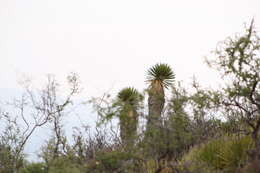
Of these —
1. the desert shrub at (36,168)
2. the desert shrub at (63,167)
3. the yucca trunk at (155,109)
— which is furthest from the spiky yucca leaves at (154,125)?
the desert shrub at (36,168)

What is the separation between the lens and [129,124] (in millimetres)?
8953

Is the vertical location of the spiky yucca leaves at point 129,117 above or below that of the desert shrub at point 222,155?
above

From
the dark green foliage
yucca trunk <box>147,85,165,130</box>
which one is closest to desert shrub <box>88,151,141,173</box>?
yucca trunk <box>147,85,165,130</box>

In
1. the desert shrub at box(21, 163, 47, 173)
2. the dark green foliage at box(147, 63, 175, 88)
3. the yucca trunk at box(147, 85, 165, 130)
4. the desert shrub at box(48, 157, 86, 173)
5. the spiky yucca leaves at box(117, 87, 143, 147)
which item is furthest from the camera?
the dark green foliage at box(147, 63, 175, 88)

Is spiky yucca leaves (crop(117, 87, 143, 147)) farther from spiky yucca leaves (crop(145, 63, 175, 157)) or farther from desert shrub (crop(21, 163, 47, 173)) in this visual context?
desert shrub (crop(21, 163, 47, 173))

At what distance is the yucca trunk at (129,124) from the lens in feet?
29.1

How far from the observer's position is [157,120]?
9.14 metres

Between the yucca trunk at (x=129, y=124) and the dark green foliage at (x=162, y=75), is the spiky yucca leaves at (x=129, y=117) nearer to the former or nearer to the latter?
the yucca trunk at (x=129, y=124)

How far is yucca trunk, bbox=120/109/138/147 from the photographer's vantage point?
888 centimetres

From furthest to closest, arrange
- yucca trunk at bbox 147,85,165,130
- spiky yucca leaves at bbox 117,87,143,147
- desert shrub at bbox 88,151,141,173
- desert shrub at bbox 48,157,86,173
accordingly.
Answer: desert shrub at bbox 88,151,141,173 < yucca trunk at bbox 147,85,165,130 < spiky yucca leaves at bbox 117,87,143,147 < desert shrub at bbox 48,157,86,173

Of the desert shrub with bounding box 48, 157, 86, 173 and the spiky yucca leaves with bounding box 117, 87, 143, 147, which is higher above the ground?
the spiky yucca leaves with bounding box 117, 87, 143, 147

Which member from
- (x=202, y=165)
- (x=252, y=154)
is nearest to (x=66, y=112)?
(x=202, y=165)

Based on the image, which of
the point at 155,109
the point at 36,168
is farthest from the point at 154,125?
the point at 36,168

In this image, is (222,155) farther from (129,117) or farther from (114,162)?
(114,162)
